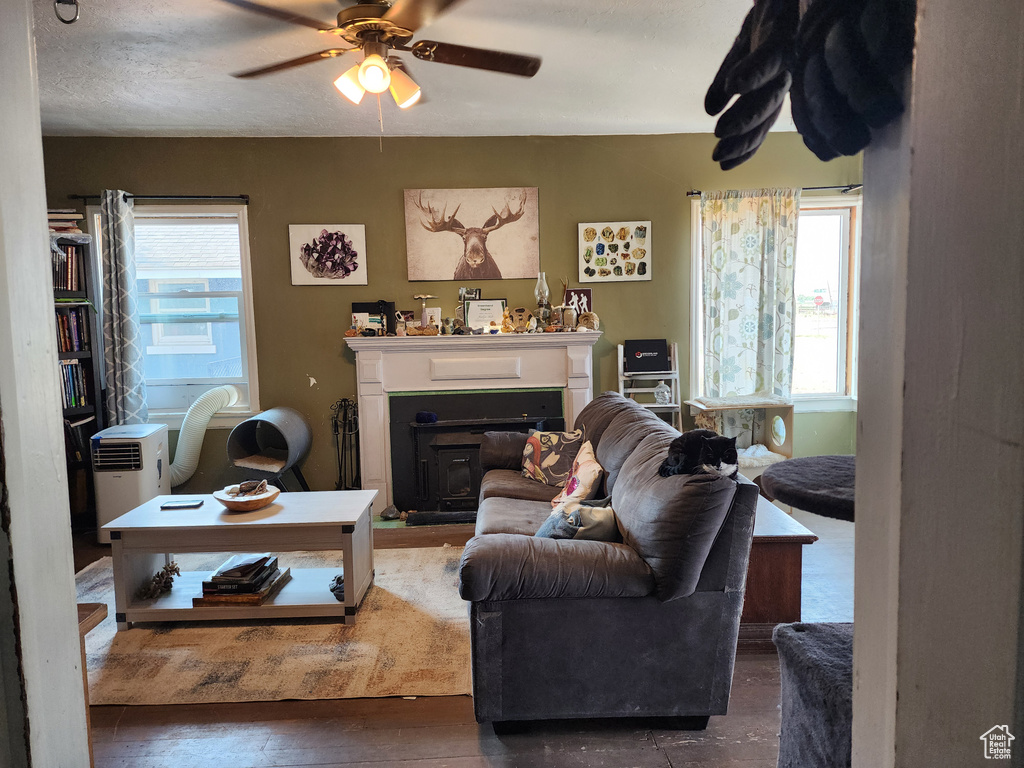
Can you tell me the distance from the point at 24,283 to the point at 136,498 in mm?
4209

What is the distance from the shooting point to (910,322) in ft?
2.11

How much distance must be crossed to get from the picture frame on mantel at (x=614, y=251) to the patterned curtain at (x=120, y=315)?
3159 mm

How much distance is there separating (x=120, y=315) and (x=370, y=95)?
234 cm

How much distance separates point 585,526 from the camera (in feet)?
7.79

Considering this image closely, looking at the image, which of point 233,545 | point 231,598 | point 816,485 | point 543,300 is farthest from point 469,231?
point 816,485

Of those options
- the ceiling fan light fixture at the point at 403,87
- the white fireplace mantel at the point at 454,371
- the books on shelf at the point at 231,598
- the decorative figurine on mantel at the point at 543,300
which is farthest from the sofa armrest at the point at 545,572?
the decorative figurine on mantel at the point at 543,300

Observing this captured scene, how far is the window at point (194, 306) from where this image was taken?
4.96m

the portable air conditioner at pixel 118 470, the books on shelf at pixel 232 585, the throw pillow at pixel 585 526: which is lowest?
the books on shelf at pixel 232 585

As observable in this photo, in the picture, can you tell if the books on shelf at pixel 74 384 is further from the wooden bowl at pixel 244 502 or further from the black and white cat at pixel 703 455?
the black and white cat at pixel 703 455

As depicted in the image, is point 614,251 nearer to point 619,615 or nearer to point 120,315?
point 619,615

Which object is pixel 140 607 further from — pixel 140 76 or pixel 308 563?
pixel 140 76

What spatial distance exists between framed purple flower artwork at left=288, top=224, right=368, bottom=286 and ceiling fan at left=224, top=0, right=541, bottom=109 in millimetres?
2051

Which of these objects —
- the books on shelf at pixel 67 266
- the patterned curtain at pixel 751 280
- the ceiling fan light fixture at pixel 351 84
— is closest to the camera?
the ceiling fan light fixture at pixel 351 84

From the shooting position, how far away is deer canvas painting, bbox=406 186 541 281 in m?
4.95
